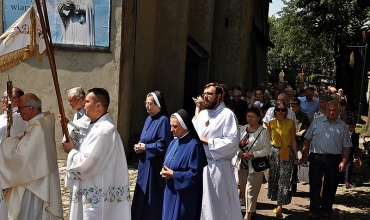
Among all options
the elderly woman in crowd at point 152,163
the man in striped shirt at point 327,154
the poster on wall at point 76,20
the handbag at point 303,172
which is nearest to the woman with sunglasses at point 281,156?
the man in striped shirt at point 327,154

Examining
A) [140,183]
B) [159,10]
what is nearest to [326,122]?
[140,183]

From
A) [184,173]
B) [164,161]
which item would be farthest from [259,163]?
[184,173]

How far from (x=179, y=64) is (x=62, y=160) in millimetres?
5753

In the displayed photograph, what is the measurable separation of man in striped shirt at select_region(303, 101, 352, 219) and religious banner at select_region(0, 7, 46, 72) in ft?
15.4

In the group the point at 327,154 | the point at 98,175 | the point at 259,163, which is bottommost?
the point at 259,163

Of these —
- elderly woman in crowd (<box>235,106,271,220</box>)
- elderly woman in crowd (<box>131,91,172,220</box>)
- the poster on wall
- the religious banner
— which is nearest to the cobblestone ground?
elderly woman in crowd (<box>235,106,271,220</box>)

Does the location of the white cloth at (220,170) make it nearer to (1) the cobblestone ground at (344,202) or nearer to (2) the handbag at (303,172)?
(1) the cobblestone ground at (344,202)

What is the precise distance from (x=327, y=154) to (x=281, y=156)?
0.74 metres

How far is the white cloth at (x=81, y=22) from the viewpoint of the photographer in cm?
1225

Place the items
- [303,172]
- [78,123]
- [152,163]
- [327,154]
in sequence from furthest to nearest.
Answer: [303,172], [327,154], [152,163], [78,123]

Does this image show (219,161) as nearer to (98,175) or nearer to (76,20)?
(98,175)

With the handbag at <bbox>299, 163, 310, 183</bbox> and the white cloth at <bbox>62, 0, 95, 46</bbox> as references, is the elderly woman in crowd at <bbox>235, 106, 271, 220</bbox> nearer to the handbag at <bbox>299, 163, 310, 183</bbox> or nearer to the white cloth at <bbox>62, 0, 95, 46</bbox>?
the handbag at <bbox>299, 163, 310, 183</bbox>

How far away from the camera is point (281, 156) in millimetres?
9039

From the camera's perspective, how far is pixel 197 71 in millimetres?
20859
